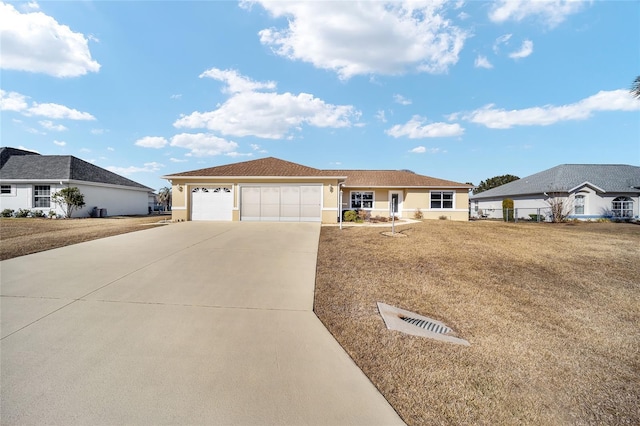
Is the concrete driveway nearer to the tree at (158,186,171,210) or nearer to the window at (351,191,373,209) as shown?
the window at (351,191,373,209)

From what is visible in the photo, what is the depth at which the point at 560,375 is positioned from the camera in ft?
10.0

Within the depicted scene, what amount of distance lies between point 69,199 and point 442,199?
28.5 meters

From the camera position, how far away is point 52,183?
20766 mm

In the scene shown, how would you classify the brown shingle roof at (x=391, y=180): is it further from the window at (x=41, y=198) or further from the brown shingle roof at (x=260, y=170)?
the window at (x=41, y=198)

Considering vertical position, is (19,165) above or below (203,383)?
above

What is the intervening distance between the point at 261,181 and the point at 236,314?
12856 millimetres

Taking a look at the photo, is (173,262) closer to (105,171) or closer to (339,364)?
(339,364)

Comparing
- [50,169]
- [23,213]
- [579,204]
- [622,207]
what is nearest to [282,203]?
[23,213]

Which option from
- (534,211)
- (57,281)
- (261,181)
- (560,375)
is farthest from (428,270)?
(534,211)

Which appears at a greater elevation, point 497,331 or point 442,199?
point 442,199

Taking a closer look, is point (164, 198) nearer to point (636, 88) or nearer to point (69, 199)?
point (69, 199)

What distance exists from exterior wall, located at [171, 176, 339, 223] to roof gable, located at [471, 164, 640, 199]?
19322 millimetres

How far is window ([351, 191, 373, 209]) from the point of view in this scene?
835 inches

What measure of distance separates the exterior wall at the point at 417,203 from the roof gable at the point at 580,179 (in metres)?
8.34
